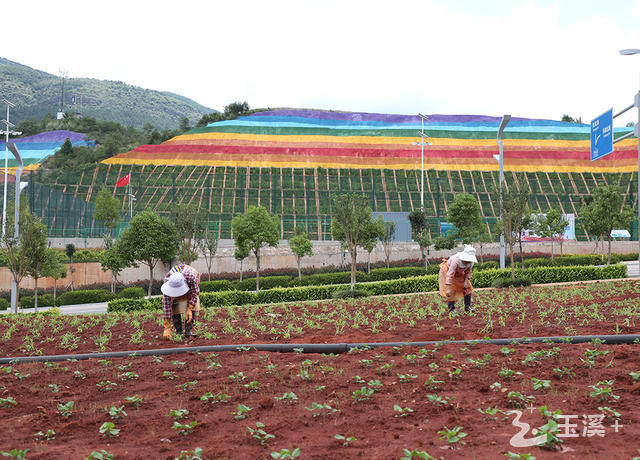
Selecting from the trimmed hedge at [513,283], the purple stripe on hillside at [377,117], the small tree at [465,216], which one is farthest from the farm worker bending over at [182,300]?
the purple stripe on hillside at [377,117]

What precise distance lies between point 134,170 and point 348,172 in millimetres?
18828

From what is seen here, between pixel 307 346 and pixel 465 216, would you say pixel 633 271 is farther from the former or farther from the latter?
pixel 307 346

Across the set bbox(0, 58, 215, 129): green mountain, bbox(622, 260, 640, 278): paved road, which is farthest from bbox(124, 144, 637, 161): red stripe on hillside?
bbox(0, 58, 215, 129): green mountain

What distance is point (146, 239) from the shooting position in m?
24.6

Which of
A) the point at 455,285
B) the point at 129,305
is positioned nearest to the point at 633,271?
the point at 455,285

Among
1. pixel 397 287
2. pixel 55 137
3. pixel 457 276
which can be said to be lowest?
pixel 397 287

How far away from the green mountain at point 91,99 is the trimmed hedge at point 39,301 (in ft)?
417

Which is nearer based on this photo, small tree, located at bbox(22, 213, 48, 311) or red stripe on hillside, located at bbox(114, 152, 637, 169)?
small tree, located at bbox(22, 213, 48, 311)

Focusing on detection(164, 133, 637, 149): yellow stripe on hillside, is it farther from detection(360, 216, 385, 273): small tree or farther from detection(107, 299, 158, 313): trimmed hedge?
detection(107, 299, 158, 313): trimmed hedge

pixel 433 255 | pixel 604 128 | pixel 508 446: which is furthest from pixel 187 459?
pixel 433 255

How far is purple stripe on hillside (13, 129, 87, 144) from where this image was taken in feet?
251

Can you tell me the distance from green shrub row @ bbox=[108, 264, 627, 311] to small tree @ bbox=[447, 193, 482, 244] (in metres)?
11.5

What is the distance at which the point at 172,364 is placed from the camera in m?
7.01

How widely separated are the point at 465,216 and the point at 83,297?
19.6m
